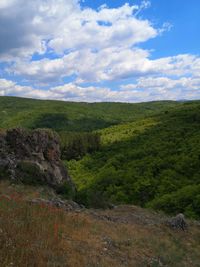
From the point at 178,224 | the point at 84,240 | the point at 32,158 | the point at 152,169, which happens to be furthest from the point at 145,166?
the point at 84,240

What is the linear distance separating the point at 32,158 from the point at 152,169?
53.1 metres

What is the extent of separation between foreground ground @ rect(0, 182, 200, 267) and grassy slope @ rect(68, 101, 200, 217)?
20.0m

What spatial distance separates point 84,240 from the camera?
36.5 ft

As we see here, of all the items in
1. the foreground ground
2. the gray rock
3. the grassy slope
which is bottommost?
the grassy slope

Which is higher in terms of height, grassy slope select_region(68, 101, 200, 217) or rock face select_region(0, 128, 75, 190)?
rock face select_region(0, 128, 75, 190)

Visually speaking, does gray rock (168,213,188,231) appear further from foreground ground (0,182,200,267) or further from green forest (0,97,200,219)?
green forest (0,97,200,219)

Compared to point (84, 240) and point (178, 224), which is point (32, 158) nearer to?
point (178, 224)

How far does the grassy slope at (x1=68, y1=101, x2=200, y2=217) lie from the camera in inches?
2071

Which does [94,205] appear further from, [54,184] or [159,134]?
[159,134]

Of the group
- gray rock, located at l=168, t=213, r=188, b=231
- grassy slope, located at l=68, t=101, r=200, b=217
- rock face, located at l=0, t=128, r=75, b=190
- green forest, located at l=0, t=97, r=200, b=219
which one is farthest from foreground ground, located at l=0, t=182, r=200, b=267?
grassy slope, located at l=68, t=101, r=200, b=217

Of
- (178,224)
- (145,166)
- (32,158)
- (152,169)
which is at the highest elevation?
(32,158)

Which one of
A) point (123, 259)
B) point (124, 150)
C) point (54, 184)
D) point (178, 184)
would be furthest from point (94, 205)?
point (124, 150)

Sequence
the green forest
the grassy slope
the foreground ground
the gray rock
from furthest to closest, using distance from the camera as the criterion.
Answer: the grassy slope, the green forest, the gray rock, the foreground ground

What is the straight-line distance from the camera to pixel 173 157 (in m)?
76.3
